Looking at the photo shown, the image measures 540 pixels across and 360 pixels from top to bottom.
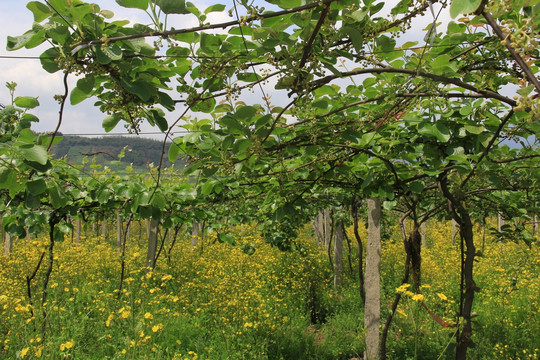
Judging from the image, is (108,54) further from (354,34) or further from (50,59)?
(354,34)

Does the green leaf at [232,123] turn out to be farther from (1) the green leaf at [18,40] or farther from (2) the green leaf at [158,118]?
(1) the green leaf at [18,40]

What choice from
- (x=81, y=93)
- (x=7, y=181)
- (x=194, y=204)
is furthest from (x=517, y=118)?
(x=194, y=204)

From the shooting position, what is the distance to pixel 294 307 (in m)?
6.50

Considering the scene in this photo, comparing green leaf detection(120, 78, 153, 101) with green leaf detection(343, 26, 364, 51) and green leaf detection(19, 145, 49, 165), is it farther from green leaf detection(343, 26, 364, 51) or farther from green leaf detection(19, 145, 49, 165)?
green leaf detection(343, 26, 364, 51)

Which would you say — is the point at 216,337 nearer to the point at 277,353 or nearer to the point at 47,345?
the point at 277,353

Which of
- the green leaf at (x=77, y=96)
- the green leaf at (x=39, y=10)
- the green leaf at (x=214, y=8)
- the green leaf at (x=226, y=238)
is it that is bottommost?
the green leaf at (x=226, y=238)

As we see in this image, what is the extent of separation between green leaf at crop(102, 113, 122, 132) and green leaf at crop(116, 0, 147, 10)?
17.9 inches

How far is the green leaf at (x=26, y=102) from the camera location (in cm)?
145

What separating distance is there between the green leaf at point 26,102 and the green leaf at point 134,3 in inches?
31.5

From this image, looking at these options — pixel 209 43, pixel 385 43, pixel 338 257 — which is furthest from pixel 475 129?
pixel 338 257

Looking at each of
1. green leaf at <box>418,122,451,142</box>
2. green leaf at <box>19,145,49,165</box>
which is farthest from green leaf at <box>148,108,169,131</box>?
green leaf at <box>418,122,451,142</box>

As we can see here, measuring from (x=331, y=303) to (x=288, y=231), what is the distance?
5.79ft

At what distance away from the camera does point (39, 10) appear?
921 millimetres

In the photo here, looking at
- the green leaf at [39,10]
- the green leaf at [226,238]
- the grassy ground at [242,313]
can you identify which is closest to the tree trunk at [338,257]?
the grassy ground at [242,313]
